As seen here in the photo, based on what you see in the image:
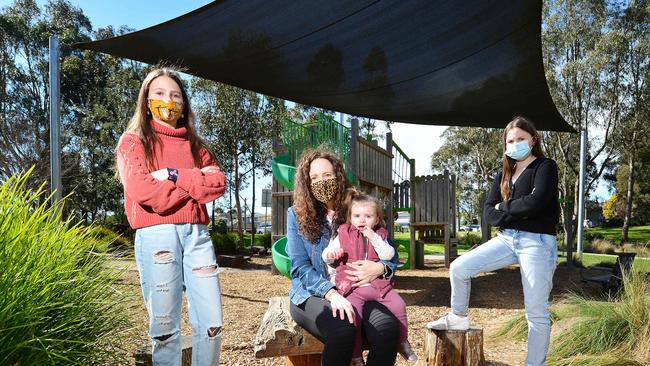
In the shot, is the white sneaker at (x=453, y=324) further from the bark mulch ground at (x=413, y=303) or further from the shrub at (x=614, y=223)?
the shrub at (x=614, y=223)

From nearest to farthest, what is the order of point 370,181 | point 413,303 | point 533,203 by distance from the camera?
point 533,203 < point 413,303 < point 370,181

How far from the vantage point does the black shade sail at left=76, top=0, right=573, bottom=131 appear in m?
4.60

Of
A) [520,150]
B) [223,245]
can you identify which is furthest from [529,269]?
[223,245]

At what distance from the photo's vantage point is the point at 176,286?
204 cm

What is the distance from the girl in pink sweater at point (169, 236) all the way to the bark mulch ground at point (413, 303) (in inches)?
29.2

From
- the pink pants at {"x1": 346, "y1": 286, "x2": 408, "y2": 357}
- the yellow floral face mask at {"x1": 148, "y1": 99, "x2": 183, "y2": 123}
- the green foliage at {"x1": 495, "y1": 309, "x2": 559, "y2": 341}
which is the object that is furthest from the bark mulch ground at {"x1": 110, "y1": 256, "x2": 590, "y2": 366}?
the pink pants at {"x1": 346, "y1": 286, "x2": 408, "y2": 357}

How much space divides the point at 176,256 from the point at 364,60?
162 inches

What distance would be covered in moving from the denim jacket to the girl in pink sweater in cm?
A: 46

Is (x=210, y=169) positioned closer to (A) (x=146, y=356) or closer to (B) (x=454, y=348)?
(A) (x=146, y=356)

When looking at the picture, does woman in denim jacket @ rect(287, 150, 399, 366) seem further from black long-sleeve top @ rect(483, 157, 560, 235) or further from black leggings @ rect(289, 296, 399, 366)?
black long-sleeve top @ rect(483, 157, 560, 235)

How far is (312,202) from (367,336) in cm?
75

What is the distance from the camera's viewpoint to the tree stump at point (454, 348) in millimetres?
2680

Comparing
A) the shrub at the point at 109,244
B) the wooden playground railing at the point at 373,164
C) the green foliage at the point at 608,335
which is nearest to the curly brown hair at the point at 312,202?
the shrub at the point at 109,244

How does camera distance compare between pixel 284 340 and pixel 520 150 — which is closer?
pixel 284 340
